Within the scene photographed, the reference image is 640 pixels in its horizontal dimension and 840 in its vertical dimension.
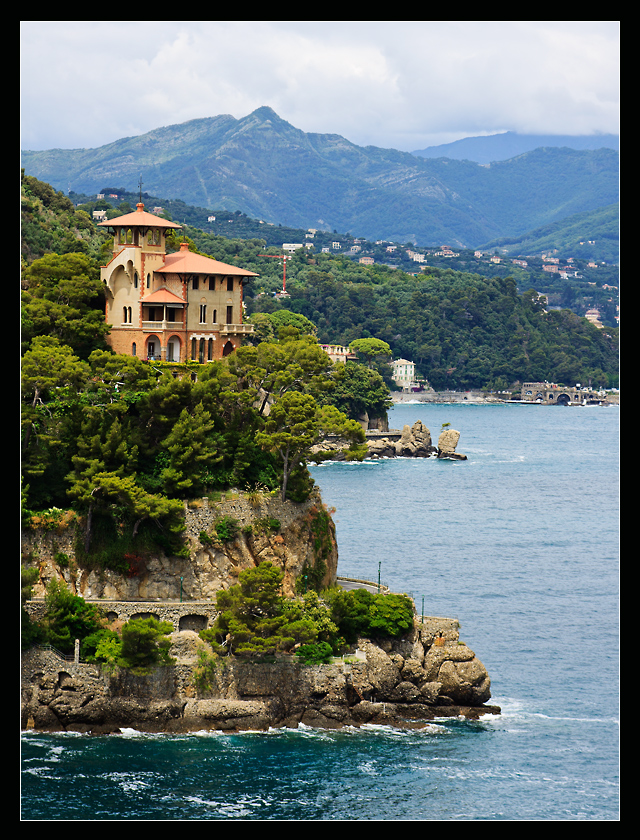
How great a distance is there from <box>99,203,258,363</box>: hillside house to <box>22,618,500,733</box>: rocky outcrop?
49.0ft

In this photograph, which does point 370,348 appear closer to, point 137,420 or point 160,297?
point 160,297

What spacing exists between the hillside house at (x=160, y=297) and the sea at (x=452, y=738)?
52.9 ft

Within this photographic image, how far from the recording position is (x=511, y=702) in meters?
48.6

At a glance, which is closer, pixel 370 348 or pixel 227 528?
pixel 227 528

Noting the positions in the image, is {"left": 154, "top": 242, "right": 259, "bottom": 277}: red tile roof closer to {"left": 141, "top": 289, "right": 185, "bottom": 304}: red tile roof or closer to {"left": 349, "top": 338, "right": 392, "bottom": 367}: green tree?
{"left": 141, "top": 289, "right": 185, "bottom": 304}: red tile roof

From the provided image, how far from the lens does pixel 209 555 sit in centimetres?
4691

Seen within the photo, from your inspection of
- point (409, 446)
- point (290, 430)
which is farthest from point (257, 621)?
point (409, 446)

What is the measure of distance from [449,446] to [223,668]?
266ft

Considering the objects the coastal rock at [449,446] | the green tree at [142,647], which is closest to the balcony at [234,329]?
the green tree at [142,647]

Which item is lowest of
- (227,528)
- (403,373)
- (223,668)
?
Answer: (223,668)

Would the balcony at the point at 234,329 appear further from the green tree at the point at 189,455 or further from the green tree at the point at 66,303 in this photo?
the green tree at the point at 189,455

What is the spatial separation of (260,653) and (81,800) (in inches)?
358

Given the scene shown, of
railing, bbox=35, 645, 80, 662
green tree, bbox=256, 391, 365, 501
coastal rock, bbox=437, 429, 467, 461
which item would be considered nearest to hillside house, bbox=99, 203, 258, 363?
green tree, bbox=256, 391, 365, 501

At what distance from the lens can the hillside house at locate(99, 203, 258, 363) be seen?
53.9 meters
